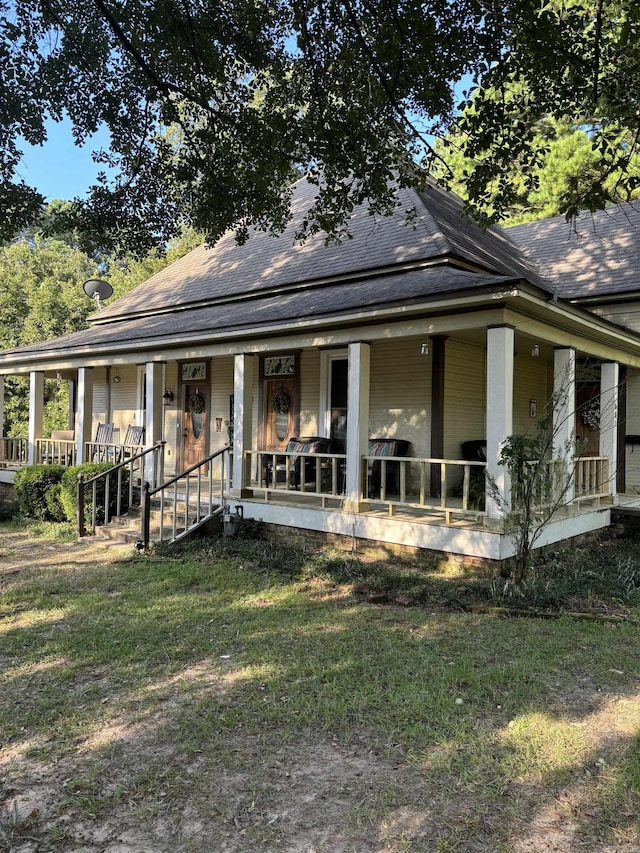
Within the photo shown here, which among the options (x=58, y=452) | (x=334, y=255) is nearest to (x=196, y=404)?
(x=58, y=452)

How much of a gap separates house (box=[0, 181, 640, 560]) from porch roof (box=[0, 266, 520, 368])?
44 mm

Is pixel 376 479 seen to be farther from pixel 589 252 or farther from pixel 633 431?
pixel 589 252

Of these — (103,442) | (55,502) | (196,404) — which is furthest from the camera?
(103,442)

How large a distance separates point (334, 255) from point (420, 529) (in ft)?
20.5

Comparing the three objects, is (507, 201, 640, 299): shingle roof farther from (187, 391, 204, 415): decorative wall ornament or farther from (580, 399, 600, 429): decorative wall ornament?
(187, 391, 204, 415): decorative wall ornament

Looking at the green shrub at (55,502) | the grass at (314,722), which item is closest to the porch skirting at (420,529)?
the grass at (314,722)

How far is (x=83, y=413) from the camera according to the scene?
11883 millimetres

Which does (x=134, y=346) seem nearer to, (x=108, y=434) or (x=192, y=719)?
(x=108, y=434)

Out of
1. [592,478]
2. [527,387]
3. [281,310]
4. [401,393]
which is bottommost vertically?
[592,478]

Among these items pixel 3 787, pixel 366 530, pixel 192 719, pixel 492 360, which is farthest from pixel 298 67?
pixel 3 787

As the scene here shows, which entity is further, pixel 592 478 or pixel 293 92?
pixel 592 478

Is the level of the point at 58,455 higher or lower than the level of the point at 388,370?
lower

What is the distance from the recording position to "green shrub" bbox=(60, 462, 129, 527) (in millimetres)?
9852

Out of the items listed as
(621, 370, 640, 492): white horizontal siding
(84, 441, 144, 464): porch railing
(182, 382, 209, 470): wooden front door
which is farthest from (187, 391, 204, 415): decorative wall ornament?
(621, 370, 640, 492): white horizontal siding
